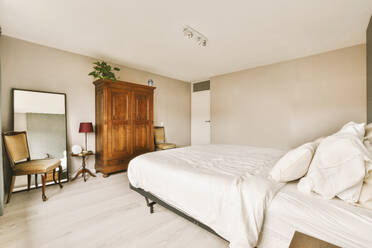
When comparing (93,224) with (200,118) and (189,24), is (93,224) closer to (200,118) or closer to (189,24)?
(189,24)

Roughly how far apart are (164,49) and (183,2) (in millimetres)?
1370

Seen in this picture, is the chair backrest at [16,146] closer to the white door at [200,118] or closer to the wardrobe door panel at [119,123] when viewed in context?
the wardrobe door panel at [119,123]

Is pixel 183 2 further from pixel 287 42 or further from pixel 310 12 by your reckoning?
pixel 287 42

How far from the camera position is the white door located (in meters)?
5.63

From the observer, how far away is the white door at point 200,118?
18.5ft

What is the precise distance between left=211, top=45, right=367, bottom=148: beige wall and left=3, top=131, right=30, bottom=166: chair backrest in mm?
4458

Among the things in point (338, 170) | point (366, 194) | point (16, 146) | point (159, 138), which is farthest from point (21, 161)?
point (366, 194)

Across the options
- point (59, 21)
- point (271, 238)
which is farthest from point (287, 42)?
point (59, 21)

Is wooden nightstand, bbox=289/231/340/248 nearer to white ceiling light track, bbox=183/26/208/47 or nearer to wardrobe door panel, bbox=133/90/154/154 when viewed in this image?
white ceiling light track, bbox=183/26/208/47

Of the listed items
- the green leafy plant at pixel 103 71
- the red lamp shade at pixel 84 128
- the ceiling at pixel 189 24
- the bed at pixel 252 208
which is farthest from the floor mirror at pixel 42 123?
the bed at pixel 252 208

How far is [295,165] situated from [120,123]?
328 cm

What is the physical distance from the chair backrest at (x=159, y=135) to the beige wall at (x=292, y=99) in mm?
1713

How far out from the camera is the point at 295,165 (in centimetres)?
132

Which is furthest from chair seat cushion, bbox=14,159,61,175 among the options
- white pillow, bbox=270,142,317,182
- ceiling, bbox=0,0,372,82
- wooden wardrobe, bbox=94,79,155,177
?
white pillow, bbox=270,142,317,182
